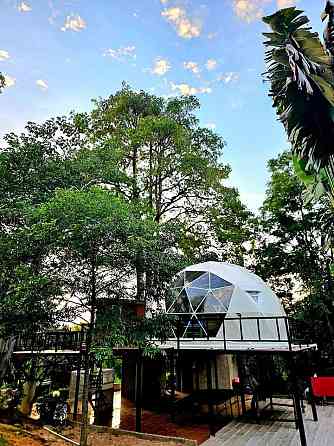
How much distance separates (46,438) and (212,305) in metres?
6.35

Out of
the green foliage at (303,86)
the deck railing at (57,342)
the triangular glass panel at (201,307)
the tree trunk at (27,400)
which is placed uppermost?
the green foliage at (303,86)

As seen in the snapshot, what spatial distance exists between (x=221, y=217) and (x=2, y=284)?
11.7m

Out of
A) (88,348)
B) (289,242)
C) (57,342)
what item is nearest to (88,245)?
(88,348)

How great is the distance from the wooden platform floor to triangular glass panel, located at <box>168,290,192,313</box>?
3832mm

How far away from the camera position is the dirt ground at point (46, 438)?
724cm

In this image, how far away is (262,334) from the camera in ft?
33.8

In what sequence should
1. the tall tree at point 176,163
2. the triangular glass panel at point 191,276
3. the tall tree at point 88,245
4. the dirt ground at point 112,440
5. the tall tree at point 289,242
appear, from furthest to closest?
the tall tree at point 289,242
the tall tree at point 176,163
the triangular glass panel at point 191,276
the dirt ground at point 112,440
the tall tree at point 88,245

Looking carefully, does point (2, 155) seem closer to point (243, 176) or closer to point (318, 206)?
point (243, 176)

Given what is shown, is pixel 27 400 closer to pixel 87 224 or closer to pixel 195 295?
pixel 195 295

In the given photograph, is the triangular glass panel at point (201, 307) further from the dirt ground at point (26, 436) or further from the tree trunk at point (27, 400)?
the tree trunk at point (27, 400)

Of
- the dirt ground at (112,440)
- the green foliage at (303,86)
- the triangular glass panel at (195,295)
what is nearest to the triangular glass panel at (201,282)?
the triangular glass panel at (195,295)

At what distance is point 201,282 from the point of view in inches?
466

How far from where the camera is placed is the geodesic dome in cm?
1040

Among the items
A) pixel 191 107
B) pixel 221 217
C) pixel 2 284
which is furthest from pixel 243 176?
pixel 2 284
